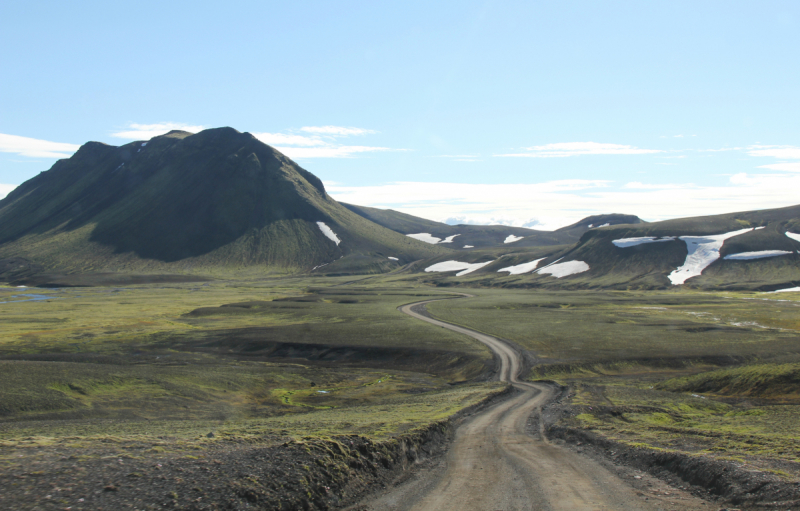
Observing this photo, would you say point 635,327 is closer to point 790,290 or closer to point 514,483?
point 514,483

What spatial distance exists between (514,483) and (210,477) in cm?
1146

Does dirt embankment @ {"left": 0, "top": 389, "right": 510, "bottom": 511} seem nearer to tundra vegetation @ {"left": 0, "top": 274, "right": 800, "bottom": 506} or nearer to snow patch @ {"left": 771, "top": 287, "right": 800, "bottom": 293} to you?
tundra vegetation @ {"left": 0, "top": 274, "right": 800, "bottom": 506}

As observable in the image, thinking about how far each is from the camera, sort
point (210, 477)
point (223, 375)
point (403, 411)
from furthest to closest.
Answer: point (223, 375) → point (403, 411) → point (210, 477)

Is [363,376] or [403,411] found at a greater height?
[403,411]

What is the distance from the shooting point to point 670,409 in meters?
34.6

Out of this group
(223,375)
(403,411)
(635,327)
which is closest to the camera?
(403,411)

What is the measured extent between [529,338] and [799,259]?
569 feet

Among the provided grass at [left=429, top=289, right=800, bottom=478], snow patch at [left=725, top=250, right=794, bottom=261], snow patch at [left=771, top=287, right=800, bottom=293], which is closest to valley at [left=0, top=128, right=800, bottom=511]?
grass at [left=429, top=289, right=800, bottom=478]

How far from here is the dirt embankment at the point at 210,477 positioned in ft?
46.1

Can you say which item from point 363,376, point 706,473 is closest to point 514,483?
point 706,473

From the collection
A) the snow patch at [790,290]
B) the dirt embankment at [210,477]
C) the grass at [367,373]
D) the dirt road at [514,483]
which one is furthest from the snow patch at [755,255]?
the dirt embankment at [210,477]

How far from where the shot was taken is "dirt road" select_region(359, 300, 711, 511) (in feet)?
55.9

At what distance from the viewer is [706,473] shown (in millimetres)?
18141

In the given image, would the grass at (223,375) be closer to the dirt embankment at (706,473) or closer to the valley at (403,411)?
the valley at (403,411)
